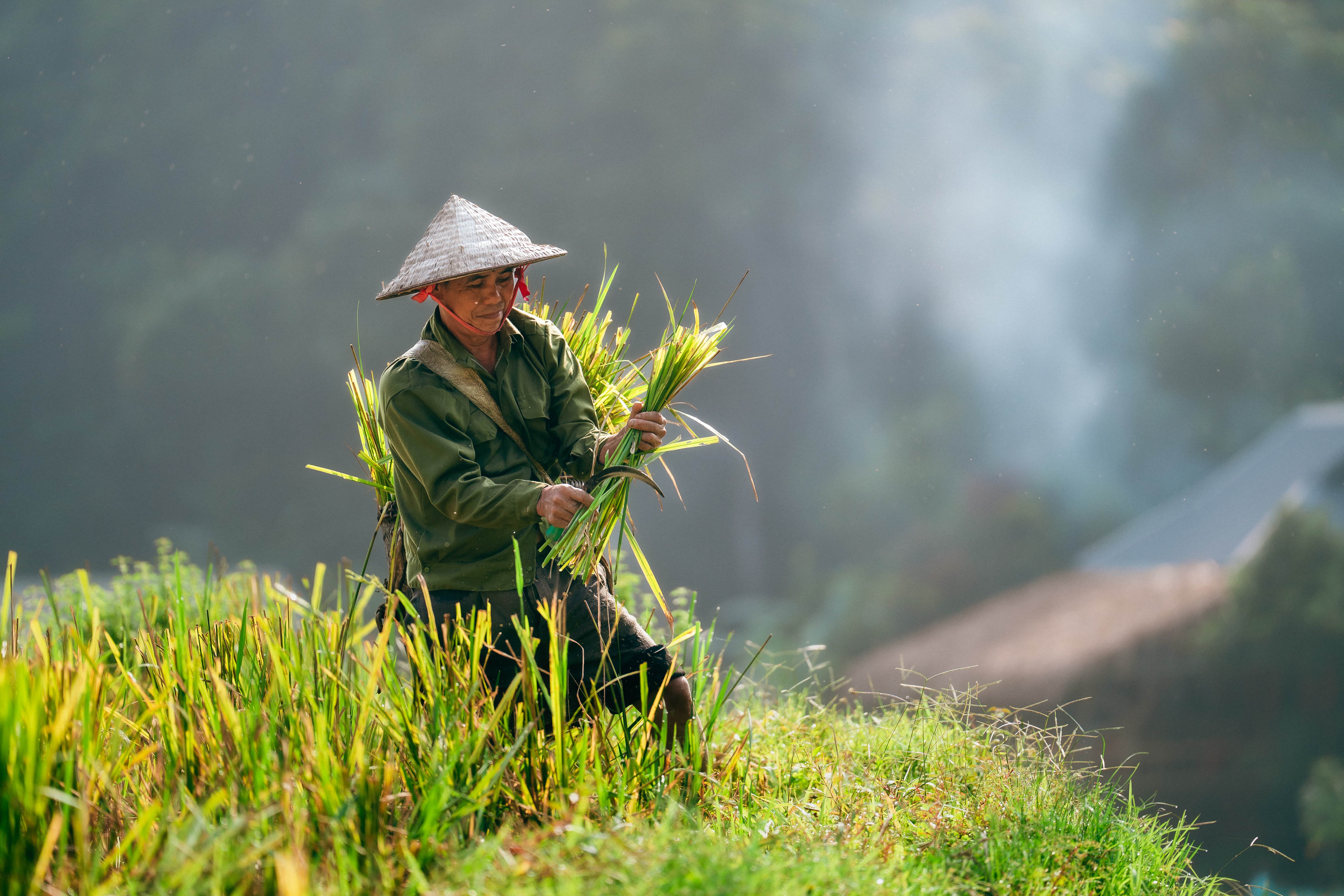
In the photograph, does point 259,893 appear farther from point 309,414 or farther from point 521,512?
point 309,414

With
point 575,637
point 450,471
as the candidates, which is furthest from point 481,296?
point 575,637

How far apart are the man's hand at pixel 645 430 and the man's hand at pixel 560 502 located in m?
0.20

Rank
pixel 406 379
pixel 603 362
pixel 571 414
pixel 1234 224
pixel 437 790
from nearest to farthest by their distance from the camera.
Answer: pixel 437 790 → pixel 406 379 → pixel 571 414 → pixel 603 362 → pixel 1234 224

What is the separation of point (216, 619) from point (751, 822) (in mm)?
1484

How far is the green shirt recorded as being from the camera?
2.19 m

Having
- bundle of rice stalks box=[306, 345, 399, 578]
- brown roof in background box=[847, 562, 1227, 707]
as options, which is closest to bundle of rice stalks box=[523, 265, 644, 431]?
bundle of rice stalks box=[306, 345, 399, 578]

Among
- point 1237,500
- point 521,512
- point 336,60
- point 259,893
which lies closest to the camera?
point 259,893

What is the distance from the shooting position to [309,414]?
21.2 meters

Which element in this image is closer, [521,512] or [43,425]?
[521,512]

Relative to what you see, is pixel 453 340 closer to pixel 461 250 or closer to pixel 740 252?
Answer: pixel 461 250

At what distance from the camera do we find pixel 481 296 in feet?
7.55

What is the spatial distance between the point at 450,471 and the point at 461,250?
499mm

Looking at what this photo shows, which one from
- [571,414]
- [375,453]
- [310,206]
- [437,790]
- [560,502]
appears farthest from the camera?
[310,206]

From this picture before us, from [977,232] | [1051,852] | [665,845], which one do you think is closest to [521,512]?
[665,845]
